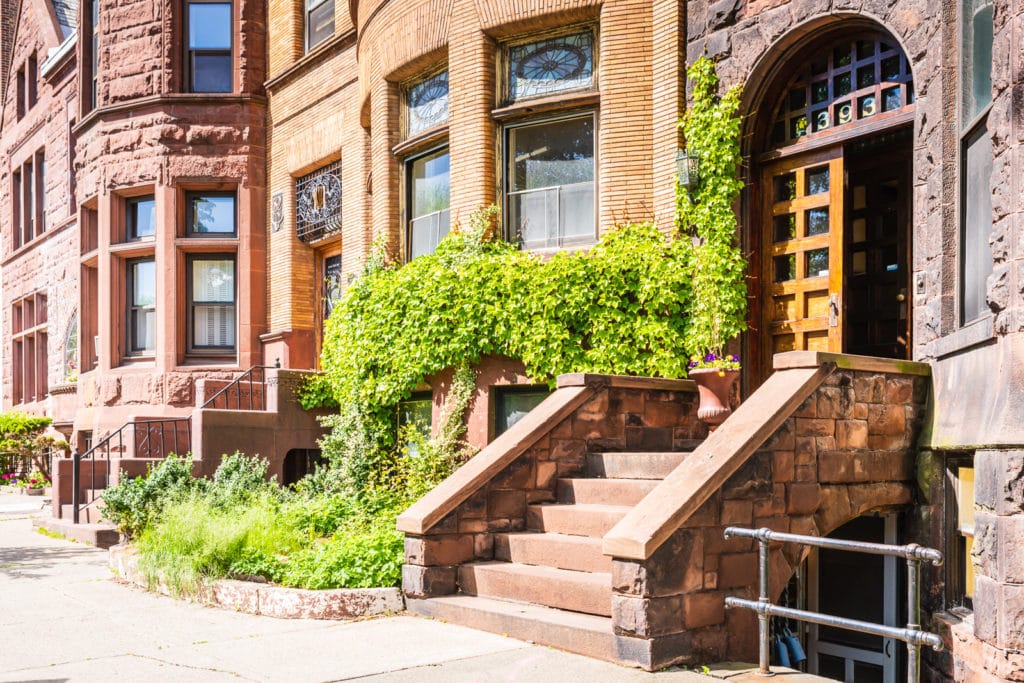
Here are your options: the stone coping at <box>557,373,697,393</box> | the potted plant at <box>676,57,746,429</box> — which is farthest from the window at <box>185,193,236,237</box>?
the stone coping at <box>557,373,697,393</box>

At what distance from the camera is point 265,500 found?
33.8ft

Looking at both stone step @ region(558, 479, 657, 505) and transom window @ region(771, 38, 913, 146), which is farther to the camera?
transom window @ region(771, 38, 913, 146)

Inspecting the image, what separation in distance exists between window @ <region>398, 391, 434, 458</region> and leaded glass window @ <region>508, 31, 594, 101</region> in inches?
146

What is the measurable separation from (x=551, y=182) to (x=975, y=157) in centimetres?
529

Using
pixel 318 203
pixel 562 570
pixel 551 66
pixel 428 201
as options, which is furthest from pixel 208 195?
pixel 562 570

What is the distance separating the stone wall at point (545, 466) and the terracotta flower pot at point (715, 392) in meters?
0.42

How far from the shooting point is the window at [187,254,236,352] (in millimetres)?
17828

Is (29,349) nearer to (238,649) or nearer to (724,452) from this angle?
(238,649)

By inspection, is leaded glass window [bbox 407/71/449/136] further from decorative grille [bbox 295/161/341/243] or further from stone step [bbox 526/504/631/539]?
stone step [bbox 526/504/631/539]

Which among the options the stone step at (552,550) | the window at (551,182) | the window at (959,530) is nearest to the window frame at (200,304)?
the window at (551,182)

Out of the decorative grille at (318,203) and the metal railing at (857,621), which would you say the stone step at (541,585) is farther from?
the decorative grille at (318,203)

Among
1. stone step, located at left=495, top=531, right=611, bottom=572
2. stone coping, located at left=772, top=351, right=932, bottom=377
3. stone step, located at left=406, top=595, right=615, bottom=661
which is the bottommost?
stone step, located at left=406, top=595, right=615, bottom=661

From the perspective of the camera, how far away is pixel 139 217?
18391mm

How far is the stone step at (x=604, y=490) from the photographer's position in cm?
796
